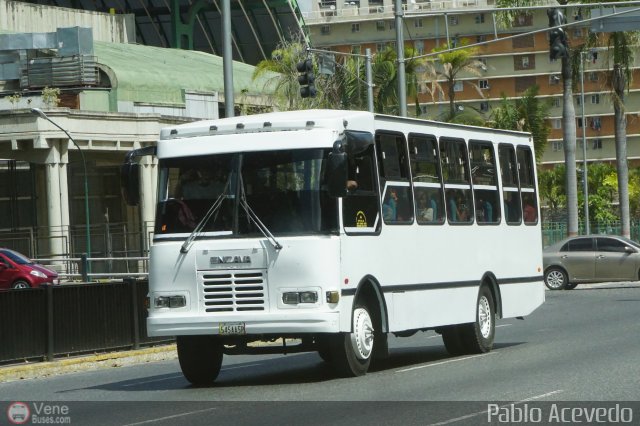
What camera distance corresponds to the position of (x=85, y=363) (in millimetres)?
21406

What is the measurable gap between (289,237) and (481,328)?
505cm

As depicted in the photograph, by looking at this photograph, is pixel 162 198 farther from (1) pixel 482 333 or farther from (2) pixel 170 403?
(1) pixel 482 333

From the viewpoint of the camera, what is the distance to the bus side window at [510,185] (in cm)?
2137

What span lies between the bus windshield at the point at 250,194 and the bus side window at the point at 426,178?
2.40 metres

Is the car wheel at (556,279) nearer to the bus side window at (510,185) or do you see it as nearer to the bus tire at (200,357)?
the bus side window at (510,185)

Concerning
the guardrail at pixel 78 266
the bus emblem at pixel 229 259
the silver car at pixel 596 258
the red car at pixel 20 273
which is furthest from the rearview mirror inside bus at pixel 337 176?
the guardrail at pixel 78 266

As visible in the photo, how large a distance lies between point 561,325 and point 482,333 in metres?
6.56

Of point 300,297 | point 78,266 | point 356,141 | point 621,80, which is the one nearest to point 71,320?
point 300,297

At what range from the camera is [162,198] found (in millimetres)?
16906

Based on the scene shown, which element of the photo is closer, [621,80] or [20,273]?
[20,273]

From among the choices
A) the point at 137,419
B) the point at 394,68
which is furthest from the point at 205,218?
the point at 394,68

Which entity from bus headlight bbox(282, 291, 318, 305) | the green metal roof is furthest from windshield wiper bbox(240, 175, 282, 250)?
the green metal roof

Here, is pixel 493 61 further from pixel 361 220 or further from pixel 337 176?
pixel 337 176

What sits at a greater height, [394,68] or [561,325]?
[394,68]
